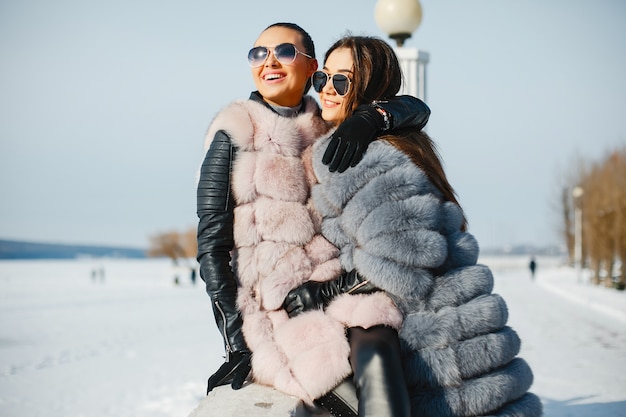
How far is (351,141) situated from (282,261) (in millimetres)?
600

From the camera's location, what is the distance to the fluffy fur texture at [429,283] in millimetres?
2551

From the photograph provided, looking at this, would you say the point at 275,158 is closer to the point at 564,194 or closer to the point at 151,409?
the point at 151,409

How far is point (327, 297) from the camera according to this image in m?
2.70

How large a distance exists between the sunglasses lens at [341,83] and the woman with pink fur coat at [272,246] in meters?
0.22

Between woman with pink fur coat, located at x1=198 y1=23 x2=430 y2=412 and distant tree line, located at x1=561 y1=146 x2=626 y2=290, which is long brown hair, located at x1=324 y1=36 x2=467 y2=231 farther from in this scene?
distant tree line, located at x1=561 y1=146 x2=626 y2=290

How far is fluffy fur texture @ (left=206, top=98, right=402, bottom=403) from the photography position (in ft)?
8.42

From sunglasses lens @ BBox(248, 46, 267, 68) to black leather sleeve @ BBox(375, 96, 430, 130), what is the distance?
695 millimetres

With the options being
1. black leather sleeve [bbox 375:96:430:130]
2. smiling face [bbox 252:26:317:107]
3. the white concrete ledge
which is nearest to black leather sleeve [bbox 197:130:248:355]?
the white concrete ledge

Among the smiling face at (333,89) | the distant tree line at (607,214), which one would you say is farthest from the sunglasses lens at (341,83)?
the distant tree line at (607,214)

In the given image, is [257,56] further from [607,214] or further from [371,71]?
[607,214]

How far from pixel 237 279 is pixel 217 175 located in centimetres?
47

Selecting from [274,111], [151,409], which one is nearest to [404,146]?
[274,111]

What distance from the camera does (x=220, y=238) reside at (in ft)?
9.52

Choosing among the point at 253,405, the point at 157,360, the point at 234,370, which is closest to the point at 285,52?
the point at 234,370
